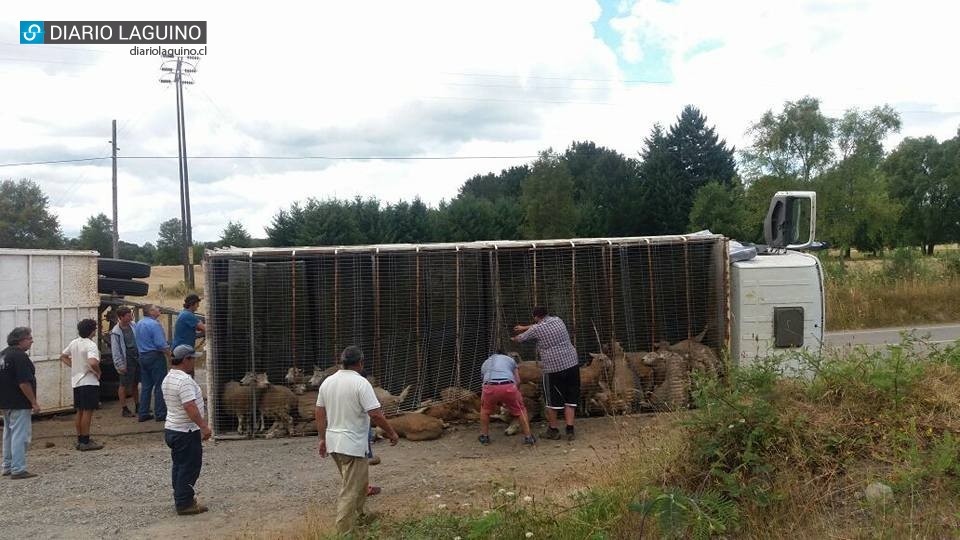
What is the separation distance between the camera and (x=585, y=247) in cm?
1036

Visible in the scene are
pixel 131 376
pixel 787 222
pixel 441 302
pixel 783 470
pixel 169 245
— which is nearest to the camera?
pixel 783 470

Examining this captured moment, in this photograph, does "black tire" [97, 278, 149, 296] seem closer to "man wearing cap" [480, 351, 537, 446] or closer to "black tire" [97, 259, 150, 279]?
"black tire" [97, 259, 150, 279]

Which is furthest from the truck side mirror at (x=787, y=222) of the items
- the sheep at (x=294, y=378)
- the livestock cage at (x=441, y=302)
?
the sheep at (x=294, y=378)

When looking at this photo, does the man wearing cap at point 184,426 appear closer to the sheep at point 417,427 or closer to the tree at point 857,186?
the sheep at point 417,427

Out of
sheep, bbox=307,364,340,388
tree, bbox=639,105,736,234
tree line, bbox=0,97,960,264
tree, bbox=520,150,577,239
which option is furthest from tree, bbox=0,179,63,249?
sheep, bbox=307,364,340,388

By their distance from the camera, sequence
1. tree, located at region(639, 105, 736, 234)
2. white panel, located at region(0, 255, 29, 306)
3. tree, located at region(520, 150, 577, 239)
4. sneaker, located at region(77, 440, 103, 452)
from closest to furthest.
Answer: sneaker, located at region(77, 440, 103, 452), white panel, located at region(0, 255, 29, 306), tree, located at region(520, 150, 577, 239), tree, located at region(639, 105, 736, 234)

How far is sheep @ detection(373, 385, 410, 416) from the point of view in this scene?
9.94 metres

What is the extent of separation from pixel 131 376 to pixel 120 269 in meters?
2.16

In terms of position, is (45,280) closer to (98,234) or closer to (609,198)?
(609,198)

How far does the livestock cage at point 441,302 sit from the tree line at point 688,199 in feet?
78.1

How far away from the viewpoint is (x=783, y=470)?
4.83 metres

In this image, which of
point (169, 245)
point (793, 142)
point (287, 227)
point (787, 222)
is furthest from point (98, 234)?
point (787, 222)

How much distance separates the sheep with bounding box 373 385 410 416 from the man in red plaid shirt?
202cm

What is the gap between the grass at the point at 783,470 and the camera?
441 cm
